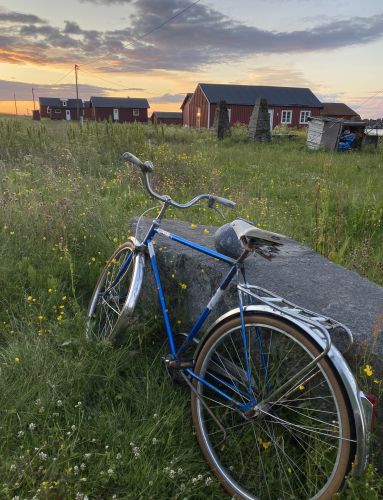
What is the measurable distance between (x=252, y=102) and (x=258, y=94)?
217 centimetres

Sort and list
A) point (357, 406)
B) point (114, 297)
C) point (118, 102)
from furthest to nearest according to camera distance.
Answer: point (118, 102), point (114, 297), point (357, 406)

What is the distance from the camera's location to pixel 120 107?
58844 mm

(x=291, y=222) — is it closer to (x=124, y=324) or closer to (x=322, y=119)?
(x=124, y=324)

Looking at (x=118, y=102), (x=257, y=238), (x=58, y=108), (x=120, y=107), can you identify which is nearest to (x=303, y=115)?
(x=120, y=107)

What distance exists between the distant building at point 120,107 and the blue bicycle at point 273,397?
5973 cm

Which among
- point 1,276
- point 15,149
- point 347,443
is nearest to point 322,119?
point 15,149

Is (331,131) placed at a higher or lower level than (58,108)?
lower

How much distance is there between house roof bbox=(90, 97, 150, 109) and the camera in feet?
194

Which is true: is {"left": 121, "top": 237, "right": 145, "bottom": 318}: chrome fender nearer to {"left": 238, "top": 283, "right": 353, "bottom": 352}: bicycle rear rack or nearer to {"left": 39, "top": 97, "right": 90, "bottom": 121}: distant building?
{"left": 238, "top": 283, "right": 353, "bottom": 352}: bicycle rear rack

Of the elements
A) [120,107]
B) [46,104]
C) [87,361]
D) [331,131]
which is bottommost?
[87,361]

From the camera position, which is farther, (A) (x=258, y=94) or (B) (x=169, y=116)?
(B) (x=169, y=116)

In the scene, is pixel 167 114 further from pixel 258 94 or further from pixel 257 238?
pixel 257 238

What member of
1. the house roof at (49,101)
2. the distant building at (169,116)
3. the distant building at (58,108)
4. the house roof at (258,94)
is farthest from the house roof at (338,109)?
the house roof at (49,101)

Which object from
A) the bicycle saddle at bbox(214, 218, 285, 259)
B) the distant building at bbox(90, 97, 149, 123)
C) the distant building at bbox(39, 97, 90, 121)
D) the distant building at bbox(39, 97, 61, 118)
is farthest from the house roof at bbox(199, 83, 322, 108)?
the bicycle saddle at bbox(214, 218, 285, 259)
